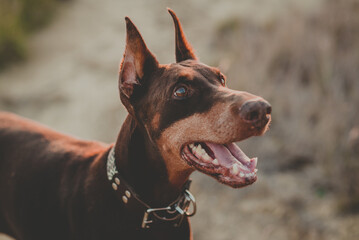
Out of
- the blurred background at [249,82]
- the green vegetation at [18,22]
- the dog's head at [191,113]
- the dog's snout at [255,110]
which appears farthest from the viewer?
the green vegetation at [18,22]

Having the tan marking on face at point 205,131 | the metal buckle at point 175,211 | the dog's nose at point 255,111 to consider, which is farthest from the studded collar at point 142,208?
the dog's nose at point 255,111

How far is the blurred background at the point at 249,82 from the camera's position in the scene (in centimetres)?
411

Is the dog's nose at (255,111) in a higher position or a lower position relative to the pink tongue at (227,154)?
higher

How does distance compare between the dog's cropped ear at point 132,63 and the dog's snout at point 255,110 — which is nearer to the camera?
the dog's snout at point 255,110

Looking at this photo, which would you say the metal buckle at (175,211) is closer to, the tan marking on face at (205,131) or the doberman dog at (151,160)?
the doberman dog at (151,160)

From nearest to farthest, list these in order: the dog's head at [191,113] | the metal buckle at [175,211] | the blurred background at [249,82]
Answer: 1. the dog's head at [191,113]
2. the metal buckle at [175,211]
3. the blurred background at [249,82]

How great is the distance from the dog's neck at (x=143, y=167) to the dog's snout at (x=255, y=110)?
64cm

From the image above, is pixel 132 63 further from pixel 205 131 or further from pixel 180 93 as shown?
pixel 205 131

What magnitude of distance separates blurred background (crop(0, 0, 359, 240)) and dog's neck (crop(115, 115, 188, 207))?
1.95 meters

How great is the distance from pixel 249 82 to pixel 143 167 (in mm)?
3552

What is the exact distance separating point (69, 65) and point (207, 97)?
690 cm

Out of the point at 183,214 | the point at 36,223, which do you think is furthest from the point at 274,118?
the point at 36,223

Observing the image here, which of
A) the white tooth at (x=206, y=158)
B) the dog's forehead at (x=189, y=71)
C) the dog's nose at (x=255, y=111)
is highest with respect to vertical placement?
the dog's forehead at (x=189, y=71)

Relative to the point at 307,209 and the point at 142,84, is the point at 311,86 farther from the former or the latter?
the point at 142,84
